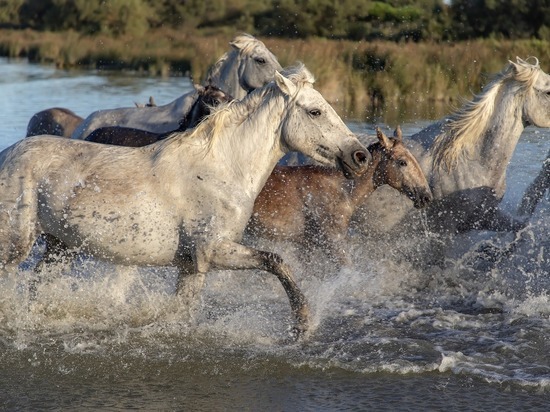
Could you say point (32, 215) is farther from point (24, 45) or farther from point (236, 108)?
point (24, 45)

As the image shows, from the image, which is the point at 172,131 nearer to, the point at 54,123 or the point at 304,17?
the point at 54,123

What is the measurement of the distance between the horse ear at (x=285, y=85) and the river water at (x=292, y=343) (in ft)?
4.89

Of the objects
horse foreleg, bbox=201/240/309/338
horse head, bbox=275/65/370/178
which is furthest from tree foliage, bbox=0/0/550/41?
horse foreleg, bbox=201/240/309/338

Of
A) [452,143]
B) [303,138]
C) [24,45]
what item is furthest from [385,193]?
[24,45]

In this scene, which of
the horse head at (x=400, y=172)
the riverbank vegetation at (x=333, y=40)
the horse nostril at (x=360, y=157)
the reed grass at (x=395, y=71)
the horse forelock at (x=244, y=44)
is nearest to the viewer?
the horse nostril at (x=360, y=157)

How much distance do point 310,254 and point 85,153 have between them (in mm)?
2034

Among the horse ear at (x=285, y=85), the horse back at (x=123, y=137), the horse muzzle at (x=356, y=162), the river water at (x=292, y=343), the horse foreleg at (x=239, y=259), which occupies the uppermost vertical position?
the horse ear at (x=285, y=85)

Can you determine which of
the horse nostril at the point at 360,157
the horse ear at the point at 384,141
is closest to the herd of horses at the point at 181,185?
the horse nostril at the point at 360,157

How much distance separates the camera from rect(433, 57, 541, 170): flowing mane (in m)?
7.87

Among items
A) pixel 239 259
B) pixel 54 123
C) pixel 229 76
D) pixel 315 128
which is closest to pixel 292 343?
pixel 239 259

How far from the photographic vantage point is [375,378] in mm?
5539

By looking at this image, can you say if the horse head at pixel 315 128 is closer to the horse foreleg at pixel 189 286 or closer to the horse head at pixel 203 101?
the horse foreleg at pixel 189 286

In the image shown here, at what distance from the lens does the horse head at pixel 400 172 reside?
7.22 metres

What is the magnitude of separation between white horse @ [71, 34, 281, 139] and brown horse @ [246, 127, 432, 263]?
2.84m
